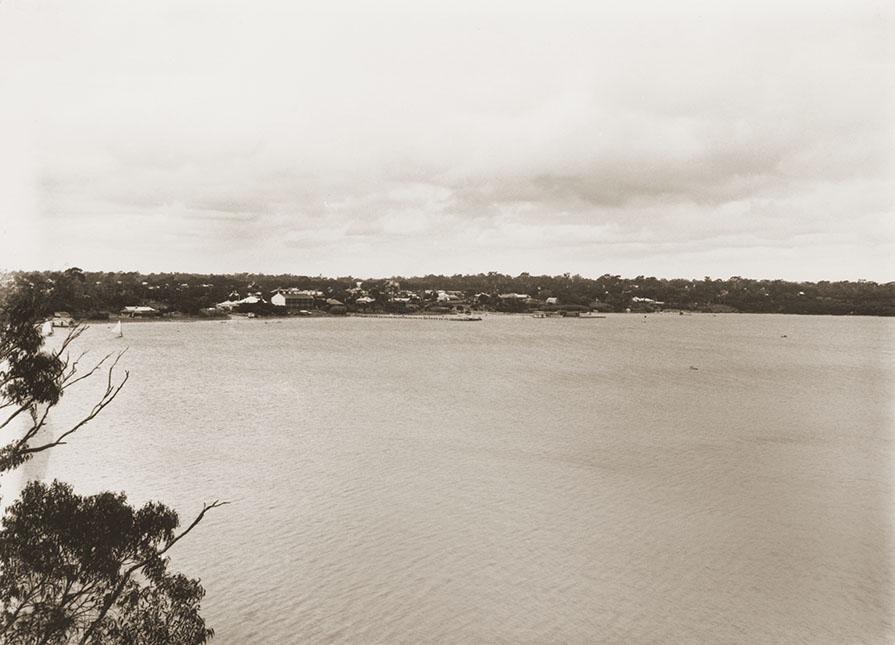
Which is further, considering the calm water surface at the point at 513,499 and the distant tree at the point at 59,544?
the calm water surface at the point at 513,499

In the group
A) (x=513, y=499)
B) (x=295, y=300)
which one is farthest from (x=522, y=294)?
(x=513, y=499)

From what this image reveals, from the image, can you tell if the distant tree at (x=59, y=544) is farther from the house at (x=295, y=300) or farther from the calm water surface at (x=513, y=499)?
the house at (x=295, y=300)

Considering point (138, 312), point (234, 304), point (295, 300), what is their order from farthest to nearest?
point (295, 300) → point (234, 304) → point (138, 312)

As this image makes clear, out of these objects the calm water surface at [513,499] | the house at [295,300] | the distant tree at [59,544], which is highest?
the house at [295,300]

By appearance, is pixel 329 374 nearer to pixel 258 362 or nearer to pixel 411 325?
pixel 258 362

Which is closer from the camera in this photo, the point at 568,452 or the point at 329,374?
the point at 568,452

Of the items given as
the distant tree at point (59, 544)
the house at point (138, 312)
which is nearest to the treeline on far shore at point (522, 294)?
the house at point (138, 312)

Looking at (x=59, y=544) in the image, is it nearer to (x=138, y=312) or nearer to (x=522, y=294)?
(x=138, y=312)

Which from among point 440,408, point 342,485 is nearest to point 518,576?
point 342,485
